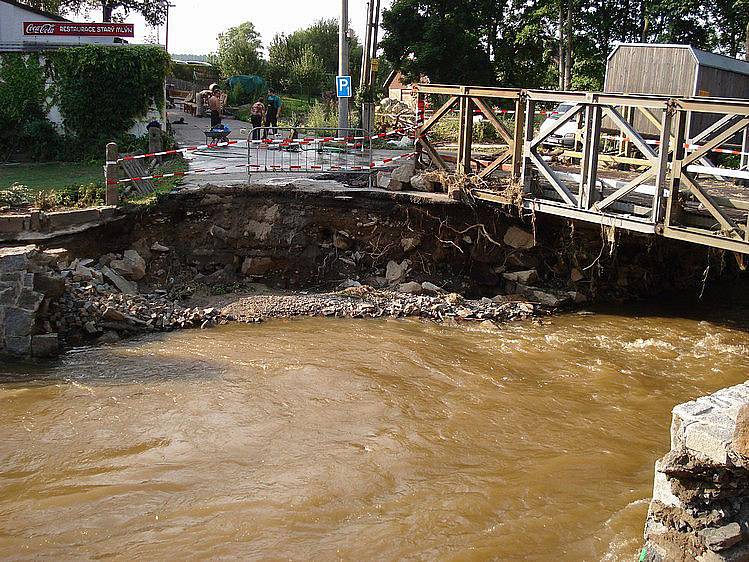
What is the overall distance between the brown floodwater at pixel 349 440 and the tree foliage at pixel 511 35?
20.4m

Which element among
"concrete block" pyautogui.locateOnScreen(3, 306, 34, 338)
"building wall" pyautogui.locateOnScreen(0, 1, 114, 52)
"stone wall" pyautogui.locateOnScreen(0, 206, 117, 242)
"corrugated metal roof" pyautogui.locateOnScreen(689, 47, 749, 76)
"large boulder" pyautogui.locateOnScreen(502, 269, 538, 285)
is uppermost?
"building wall" pyautogui.locateOnScreen(0, 1, 114, 52)

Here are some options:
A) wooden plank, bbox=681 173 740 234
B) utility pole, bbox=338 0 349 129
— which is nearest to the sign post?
utility pole, bbox=338 0 349 129

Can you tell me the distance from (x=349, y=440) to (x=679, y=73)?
13070 mm

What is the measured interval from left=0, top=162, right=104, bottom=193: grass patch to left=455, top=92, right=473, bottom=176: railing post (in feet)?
26.0

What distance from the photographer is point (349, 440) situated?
319 inches

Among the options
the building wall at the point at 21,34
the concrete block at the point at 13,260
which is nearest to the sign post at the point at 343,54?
the building wall at the point at 21,34

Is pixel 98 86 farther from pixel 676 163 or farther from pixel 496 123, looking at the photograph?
pixel 676 163

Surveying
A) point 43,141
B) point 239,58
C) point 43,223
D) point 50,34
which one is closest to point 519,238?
point 43,223

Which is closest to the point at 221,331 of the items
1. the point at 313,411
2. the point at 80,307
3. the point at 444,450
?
the point at 80,307

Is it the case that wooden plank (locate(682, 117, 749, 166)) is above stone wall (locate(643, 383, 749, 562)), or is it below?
above

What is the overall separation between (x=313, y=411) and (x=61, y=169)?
42.2ft

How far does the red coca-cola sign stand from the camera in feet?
72.5

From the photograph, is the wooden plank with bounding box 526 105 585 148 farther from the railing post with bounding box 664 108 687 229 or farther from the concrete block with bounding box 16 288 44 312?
the concrete block with bounding box 16 288 44 312

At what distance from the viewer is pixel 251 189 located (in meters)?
14.2
